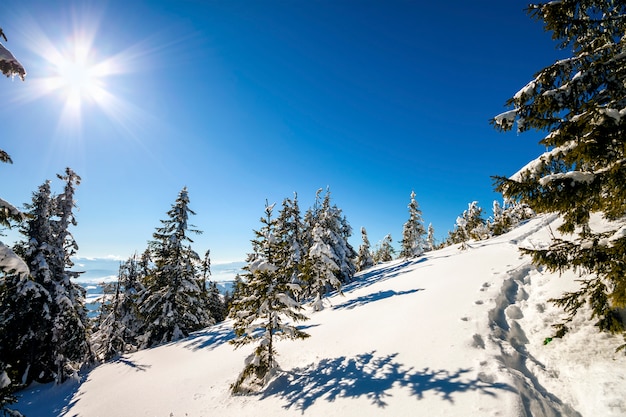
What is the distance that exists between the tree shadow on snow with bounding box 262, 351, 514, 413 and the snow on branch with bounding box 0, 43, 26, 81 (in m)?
11.7

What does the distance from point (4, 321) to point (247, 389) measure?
16890 millimetres

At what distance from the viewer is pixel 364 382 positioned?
8.75 meters

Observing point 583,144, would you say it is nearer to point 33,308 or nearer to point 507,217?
point 33,308

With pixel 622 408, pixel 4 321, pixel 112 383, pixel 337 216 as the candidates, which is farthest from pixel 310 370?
pixel 337 216

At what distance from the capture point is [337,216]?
34.5 metres

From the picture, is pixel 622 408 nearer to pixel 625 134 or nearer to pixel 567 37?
pixel 625 134

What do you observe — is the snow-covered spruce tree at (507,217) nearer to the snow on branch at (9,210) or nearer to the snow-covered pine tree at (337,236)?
the snow-covered pine tree at (337,236)

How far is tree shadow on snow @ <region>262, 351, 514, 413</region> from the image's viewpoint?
7.14 m

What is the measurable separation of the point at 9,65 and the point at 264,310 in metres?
10.8

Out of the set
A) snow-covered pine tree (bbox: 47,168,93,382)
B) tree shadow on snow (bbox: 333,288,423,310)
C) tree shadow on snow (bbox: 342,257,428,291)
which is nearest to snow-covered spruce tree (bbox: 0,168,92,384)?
snow-covered pine tree (bbox: 47,168,93,382)

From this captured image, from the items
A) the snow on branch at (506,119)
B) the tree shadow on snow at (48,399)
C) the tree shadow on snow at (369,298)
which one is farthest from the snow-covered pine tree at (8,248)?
the tree shadow on snow at (369,298)

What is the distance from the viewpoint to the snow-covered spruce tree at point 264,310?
38.4ft

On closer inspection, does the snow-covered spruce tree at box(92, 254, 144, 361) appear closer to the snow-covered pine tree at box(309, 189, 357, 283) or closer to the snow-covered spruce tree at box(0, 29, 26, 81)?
the snow-covered pine tree at box(309, 189, 357, 283)

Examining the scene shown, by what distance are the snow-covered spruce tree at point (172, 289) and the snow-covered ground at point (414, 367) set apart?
3882 mm
